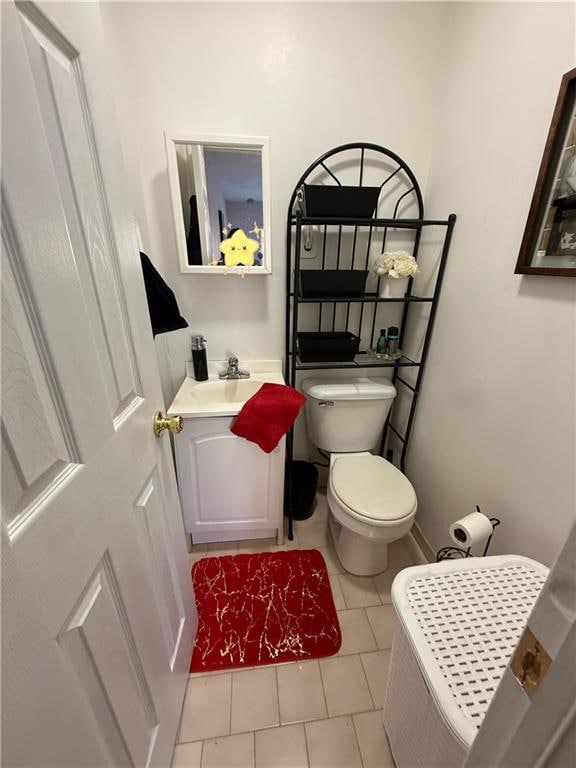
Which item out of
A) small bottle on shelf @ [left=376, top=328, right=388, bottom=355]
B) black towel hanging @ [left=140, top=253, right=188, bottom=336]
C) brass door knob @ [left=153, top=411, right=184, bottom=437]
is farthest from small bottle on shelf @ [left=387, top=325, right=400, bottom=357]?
brass door knob @ [left=153, top=411, right=184, bottom=437]

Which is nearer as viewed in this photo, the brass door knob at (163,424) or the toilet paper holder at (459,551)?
the brass door knob at (163,424)

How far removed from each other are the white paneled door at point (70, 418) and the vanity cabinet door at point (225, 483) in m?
0.56

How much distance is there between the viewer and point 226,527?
4.95ft

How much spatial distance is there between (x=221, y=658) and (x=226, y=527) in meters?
0.49

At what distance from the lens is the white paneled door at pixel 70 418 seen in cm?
35

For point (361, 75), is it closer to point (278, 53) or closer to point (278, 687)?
point (278, 53)

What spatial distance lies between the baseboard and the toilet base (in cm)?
21

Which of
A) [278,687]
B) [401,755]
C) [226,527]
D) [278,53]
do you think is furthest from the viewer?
[226,527]

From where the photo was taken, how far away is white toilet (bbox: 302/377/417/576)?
47.5 inches

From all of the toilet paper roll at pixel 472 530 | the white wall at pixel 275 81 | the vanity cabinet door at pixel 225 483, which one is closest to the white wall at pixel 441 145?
the white wall at pixel 275 81

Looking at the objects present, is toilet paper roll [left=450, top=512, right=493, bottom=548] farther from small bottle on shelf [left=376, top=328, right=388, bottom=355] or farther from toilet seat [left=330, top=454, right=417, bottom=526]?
small bottle on shelf [left=376, top=328, right=388, bottom=355]

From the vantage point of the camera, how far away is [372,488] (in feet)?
4.35

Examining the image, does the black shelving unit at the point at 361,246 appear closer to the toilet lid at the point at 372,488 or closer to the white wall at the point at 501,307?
the white wall at the point at 501,307

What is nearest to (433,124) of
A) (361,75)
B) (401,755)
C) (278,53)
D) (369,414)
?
(361,75)
